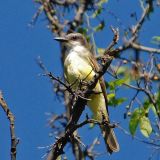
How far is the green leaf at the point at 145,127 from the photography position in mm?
5551

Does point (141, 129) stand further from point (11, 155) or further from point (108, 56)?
point (11, 155)

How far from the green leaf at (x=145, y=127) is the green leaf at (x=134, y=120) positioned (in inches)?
1.9

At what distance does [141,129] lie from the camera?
554cm

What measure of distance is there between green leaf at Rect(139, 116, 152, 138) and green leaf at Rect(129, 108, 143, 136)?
5 cm

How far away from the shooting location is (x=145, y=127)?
5578 millimetres

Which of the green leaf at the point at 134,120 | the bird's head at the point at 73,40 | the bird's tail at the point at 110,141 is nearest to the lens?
the green leaf at the point at 134,120

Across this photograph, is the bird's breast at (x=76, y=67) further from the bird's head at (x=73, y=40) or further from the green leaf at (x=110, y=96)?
the bird's head at (x=73, y=40)

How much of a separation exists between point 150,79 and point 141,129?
2.32 ft

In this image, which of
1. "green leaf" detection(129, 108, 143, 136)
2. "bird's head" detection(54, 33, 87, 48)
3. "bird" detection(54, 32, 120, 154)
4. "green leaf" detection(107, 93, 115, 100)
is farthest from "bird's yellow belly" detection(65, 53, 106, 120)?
"green leaf" detection(129, 108, 143, 136)

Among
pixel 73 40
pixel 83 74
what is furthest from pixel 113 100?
pixel 73 40

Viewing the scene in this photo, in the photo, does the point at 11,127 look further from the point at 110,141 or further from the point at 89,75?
the point at 89,75

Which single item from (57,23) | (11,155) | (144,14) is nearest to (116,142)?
(11,155)

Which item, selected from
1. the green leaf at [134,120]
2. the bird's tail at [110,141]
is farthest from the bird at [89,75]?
the green leaf at [134,120]

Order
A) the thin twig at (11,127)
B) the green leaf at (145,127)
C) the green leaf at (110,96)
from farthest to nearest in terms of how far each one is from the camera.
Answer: the green leaf at (110,96)
the green leaf at (145,127)
the thin twig at (11,127)
